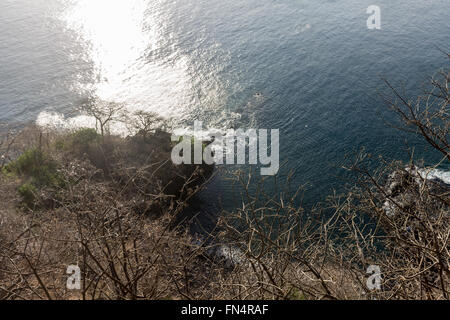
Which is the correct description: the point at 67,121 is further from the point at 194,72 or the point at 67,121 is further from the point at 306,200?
the point at 306,200

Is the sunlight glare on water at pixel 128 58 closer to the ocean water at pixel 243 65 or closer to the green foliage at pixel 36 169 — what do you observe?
the ocean water at pixel 243 65

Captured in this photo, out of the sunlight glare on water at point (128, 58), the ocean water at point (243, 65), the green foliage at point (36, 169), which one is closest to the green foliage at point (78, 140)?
the green foliage at point (36, 169)

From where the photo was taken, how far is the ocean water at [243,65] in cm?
3228

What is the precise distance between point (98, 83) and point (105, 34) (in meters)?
13.0

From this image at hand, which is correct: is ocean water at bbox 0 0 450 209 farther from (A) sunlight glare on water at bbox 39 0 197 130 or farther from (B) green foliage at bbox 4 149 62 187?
(B) green foliage at bbox 4 149 62 187

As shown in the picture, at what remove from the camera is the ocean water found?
32.3 metres

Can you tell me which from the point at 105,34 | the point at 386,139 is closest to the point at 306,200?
the point at 386,139

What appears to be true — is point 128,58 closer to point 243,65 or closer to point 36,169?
point 243,65

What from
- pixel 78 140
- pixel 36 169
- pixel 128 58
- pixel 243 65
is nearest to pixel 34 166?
pixel 36 169

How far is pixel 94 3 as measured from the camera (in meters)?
58.8

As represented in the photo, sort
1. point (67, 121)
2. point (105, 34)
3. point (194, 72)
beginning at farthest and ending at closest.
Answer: point (105, 34) < point (194, 72) < point (67, 121)

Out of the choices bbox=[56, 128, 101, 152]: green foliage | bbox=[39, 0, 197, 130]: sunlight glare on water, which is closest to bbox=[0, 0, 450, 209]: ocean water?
bbox=[39, 0, 197, 130]: sunlight glare on water

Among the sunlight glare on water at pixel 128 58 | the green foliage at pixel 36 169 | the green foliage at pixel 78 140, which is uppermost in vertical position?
the sunlight glare on water at pixel 128 58
